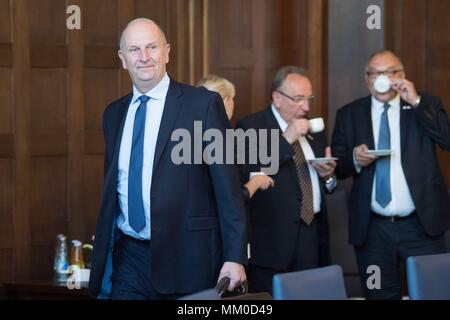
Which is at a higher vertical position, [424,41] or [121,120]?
[424,41]

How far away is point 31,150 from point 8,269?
71 cm

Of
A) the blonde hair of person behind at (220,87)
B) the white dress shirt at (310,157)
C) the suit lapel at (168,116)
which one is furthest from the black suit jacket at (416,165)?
the suit lapel at (168,116)

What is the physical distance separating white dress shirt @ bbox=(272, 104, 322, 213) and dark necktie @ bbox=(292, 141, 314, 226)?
3cm

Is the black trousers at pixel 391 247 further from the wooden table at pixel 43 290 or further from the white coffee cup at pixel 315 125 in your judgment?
the wooden table at pixel 43 290

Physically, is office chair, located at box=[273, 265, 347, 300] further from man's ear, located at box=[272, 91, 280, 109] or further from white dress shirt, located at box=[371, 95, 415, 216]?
man's ear, located at box=[272, 91, 280, 109]

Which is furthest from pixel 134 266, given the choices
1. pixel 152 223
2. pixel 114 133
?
pixel 114 133

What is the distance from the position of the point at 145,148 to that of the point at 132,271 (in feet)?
1.60

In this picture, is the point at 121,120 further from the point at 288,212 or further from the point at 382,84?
the point at 382,84

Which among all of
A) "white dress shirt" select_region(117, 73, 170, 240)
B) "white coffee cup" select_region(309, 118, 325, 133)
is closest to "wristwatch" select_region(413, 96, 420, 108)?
"white coffee cup" select_region(309, 118, 325, 133)

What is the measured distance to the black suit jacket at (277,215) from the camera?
5359 millimetres

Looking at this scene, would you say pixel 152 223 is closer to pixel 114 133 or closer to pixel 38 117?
pixel 114 133

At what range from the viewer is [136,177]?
405cm

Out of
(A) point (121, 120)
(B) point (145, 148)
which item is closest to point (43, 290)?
(A) point (121, 120)

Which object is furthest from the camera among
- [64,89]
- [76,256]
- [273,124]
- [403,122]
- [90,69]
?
[90,69]
